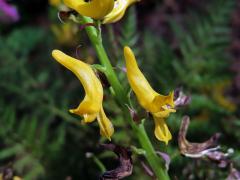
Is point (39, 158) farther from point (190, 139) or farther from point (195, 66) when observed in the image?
point (195, 66)

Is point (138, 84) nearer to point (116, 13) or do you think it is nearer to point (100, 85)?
point (100, 85)

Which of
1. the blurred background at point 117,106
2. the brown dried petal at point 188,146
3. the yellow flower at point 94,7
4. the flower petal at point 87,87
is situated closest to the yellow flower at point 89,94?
the flower petal at point 87,87

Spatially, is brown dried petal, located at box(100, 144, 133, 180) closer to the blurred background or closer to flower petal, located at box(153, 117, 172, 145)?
flower petal, located at box(153, 117, 172, 145)

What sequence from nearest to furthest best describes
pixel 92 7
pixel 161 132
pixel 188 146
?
1. pixel 92 7
2. pixel 161 132
3. pixel 188 146

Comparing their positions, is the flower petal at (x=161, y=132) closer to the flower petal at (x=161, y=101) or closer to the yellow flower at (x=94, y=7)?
the flower petal at (x=161, y=101)

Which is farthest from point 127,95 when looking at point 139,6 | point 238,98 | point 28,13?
point 28,13

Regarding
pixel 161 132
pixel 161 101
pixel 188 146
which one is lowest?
pixel 188 146

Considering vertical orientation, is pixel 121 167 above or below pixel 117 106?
above

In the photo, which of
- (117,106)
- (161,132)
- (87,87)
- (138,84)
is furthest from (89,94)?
(117,106)
